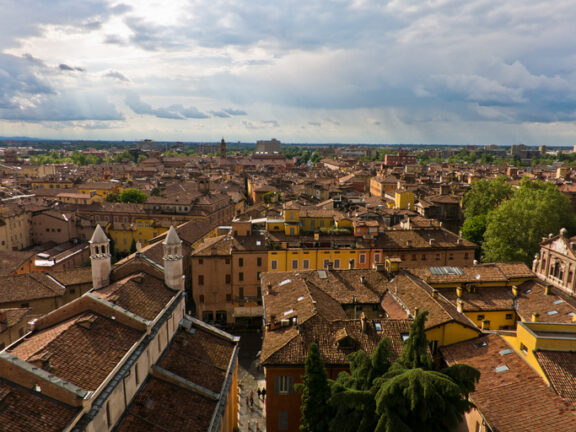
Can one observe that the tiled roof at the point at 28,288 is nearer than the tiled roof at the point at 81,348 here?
No

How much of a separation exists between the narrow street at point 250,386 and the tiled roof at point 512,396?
44.6 ft

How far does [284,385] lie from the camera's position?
1003 inches

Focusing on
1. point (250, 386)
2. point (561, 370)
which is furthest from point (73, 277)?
point (561, 370)

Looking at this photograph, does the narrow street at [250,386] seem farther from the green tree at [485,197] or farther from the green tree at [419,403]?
the green tree at [485,197]

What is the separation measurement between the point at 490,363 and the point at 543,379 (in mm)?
3047

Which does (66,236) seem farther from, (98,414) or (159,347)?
(98,414)

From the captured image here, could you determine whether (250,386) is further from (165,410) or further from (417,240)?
(417,240)

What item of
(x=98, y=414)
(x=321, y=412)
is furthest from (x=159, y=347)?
(x=321, y=412)

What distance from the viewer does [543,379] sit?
22.8 m

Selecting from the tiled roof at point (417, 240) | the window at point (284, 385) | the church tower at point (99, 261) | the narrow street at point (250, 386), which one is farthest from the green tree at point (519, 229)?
the church tower at point (99, 261)

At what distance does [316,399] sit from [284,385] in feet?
17.6

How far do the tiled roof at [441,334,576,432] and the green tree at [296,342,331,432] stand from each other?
8.08 m

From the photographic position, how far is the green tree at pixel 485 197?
259 feet

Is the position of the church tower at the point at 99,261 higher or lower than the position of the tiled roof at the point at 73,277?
higher
